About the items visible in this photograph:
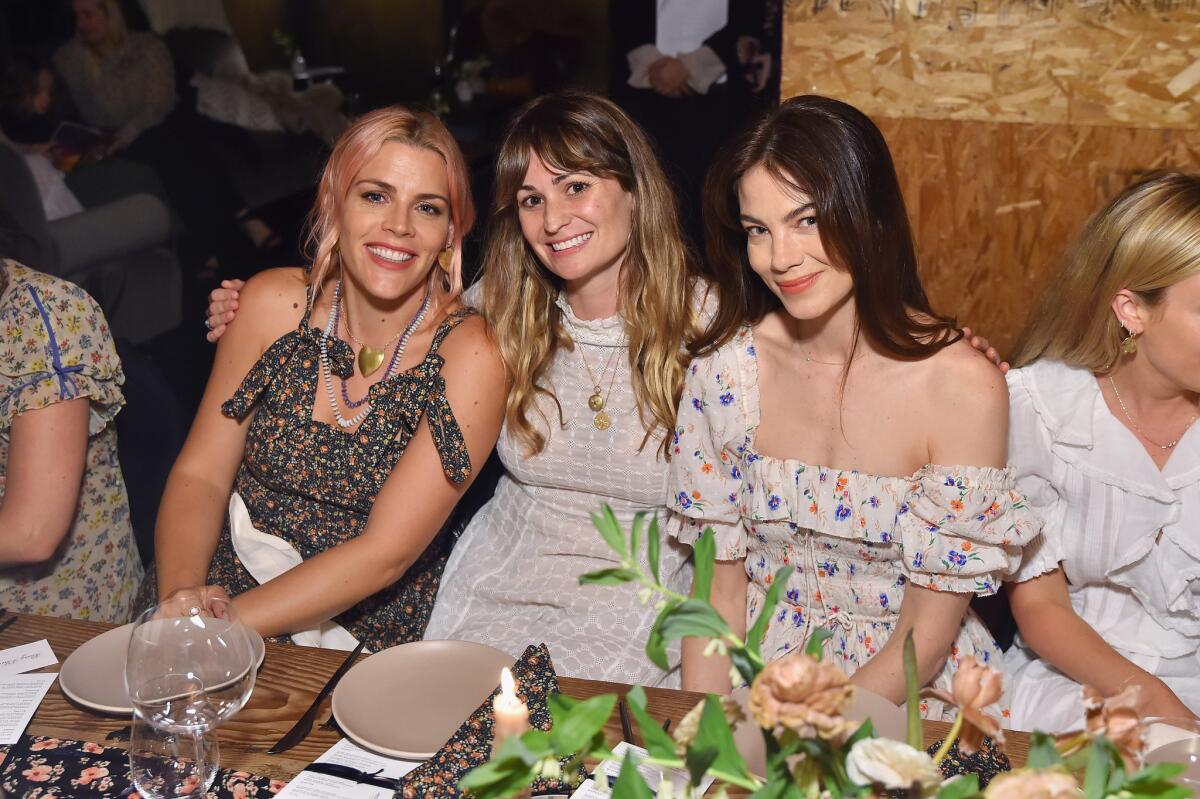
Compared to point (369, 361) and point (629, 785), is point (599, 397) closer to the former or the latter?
point (369, 361)

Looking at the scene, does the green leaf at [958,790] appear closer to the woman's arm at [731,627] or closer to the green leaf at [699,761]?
the green leaf at [699,761]

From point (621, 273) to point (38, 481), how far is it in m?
1.20

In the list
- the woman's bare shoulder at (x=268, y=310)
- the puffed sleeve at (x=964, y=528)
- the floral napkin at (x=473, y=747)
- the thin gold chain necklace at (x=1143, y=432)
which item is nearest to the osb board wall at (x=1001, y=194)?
the thin gold chain necklace at (x=1143, y=432)

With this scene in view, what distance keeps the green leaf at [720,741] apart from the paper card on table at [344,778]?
0.59m

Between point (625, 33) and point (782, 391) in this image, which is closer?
point (782, 391)

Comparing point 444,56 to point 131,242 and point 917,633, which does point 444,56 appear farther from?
point 917,633

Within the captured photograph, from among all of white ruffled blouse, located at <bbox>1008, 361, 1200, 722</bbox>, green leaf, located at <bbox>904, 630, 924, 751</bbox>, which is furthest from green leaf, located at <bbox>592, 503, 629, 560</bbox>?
white ruffled blouse, located at <bbox>1008, 361, 1200, 722</bbox>

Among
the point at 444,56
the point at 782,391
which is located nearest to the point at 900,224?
the point at 782,391

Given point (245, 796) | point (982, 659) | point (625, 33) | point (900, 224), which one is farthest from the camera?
point (625, 33)

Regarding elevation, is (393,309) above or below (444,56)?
below

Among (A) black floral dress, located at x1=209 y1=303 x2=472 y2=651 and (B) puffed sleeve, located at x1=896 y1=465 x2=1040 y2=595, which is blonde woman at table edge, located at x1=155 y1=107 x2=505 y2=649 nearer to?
(A) black floral dress, located at x1=209 y1=303 x2=472 y2=651

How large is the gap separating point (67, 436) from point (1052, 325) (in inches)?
74.0

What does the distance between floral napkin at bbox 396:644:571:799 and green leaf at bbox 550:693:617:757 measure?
473mm

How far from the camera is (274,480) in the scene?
222 cm
